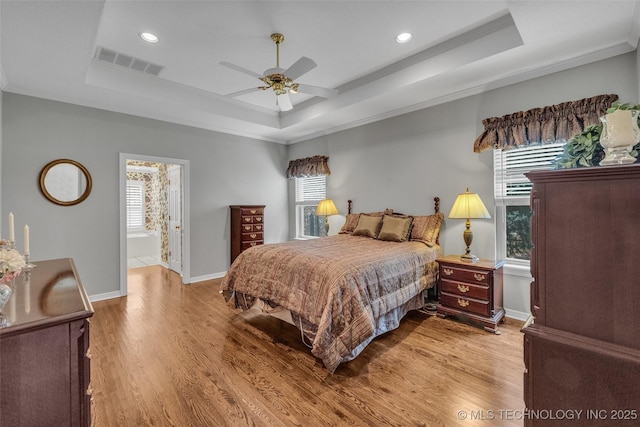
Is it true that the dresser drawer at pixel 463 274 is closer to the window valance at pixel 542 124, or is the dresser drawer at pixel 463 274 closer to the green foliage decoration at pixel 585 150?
the window valance at pixel 542 124

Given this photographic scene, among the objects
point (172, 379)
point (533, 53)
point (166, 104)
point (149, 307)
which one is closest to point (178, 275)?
point (149, 307)

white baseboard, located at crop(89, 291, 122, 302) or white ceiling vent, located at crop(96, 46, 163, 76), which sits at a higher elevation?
white ceiling vent, located at crop(96, 46, 163, 76)

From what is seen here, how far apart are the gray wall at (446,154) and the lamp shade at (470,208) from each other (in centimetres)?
28

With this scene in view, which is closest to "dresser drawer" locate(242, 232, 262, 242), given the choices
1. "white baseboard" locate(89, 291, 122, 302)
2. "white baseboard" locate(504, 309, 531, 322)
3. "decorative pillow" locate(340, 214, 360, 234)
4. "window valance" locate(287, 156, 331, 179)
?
"window valance" locate(287, 156, 331, 179)

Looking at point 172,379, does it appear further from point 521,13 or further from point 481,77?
point 481,77

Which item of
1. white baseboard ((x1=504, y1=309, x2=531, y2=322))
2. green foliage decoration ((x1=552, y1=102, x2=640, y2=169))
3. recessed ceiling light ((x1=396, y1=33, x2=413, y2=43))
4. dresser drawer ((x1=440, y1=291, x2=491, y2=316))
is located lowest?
white baseboard ((x1=504, y1=309, x2=531, y2=322))

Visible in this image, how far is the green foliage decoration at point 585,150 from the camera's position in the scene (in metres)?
1.21

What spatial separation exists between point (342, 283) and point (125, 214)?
3609 mm

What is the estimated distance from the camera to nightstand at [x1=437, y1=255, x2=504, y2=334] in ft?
9.55

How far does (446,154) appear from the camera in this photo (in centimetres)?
373

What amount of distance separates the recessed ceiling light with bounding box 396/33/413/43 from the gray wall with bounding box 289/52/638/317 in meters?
1.20

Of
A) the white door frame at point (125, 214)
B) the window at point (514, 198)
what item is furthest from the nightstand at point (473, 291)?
the white door frame at point (125, 214)

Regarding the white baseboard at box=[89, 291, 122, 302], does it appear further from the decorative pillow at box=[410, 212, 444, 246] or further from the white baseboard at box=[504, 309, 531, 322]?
the white baseboard at box=[504, 309, 531, 322]

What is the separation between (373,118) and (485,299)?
2.97 m
